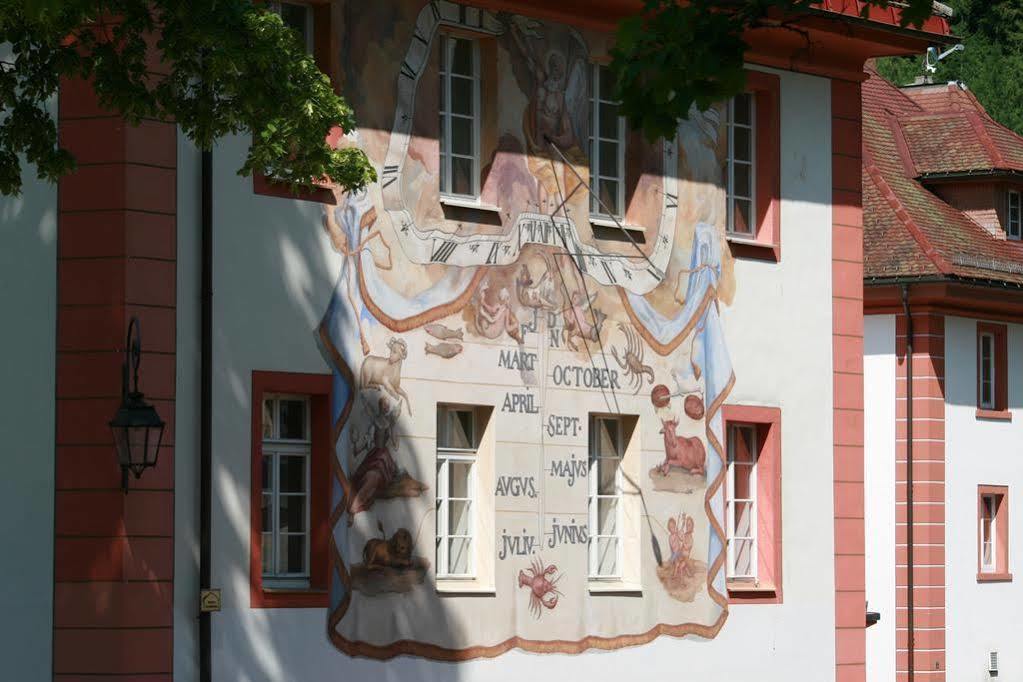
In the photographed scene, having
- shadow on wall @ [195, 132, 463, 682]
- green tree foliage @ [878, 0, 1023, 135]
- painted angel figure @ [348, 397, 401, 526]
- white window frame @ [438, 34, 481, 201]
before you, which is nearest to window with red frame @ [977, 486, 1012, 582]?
white window frame @ [438, 34, 481, 201]

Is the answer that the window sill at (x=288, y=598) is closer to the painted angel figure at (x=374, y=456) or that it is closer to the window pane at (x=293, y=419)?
the painted angel figure at (x=374, y=456)

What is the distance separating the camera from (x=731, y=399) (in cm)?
2361

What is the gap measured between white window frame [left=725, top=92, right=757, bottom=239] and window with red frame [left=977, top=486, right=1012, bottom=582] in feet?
42.8

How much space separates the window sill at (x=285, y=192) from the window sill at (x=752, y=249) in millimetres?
5327

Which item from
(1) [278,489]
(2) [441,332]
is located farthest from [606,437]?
(1) [278,489]

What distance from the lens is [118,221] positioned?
60.1 ft

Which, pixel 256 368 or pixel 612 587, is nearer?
pixel 256 368

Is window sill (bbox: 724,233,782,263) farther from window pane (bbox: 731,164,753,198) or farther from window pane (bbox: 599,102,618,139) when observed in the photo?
window pane (bbox: 599,102,618,139)

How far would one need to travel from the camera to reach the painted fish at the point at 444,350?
2064cm

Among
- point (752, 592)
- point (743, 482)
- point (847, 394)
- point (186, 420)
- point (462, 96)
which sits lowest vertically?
point (752, 592)

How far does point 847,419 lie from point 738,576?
7.41ft

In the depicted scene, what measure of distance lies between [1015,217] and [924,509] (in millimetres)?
6930

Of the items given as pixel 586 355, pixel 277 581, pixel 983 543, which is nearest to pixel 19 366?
pixel 277 581

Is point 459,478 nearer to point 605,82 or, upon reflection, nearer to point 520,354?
point 520,354
